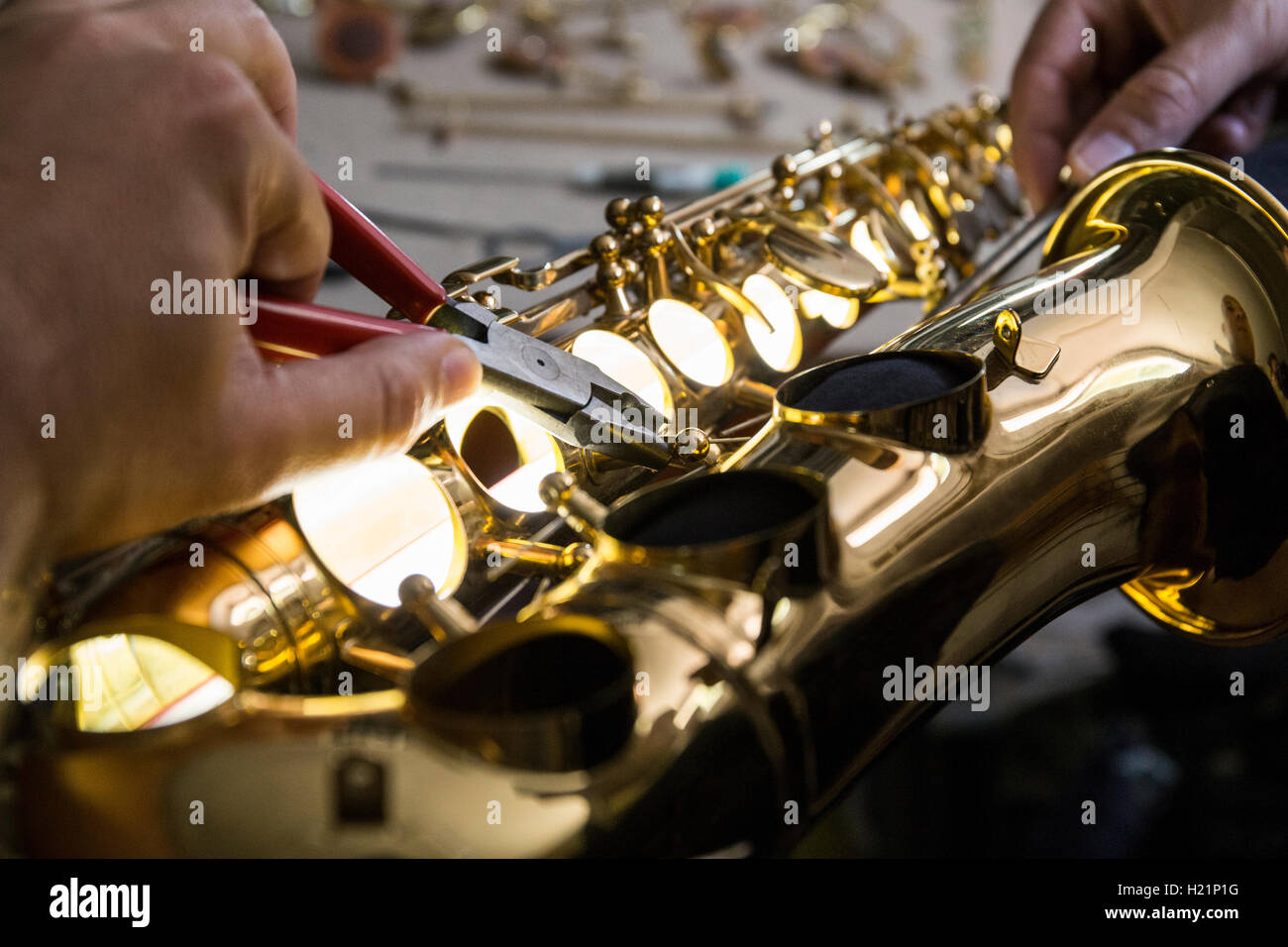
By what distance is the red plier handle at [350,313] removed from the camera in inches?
18.1

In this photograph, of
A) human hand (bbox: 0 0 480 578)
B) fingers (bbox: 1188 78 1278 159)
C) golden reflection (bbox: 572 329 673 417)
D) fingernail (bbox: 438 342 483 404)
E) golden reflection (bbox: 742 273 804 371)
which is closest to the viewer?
human hand (bbox: 0 0 480 578)

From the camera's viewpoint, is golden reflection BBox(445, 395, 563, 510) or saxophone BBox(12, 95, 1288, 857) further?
golden reflection BBox(445, 395, 563, 510)

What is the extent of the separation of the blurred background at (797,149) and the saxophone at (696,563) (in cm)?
25

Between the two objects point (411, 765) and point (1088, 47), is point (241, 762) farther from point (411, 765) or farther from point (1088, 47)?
point (1088, 47)

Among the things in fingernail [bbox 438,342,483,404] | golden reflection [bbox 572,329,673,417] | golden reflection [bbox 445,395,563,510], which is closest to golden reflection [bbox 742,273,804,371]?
golden reflection [bbox 572,329,673,417]

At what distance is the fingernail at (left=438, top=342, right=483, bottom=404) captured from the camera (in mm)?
465

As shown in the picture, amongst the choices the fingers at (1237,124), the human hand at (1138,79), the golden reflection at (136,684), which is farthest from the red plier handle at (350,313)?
the fingers at (1237,124)

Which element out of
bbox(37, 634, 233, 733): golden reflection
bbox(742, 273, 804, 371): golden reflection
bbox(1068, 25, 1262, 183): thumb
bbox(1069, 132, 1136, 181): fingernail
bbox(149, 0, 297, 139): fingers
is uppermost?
bbox(1068, 25, 1262, 183): thumb

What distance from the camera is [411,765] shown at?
38 cm

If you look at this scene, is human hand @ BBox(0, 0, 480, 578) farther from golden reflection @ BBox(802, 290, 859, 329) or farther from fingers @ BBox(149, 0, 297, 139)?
golden reflection @ BBox(802, 290, 859, 329)

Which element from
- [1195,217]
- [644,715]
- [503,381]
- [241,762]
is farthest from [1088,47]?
[241,762]

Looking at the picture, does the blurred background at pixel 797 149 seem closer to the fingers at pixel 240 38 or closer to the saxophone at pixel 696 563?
the saxophone at pixel 696 563

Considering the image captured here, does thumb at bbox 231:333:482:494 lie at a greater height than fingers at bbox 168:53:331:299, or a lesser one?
lesser

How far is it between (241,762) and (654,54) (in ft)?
6.19
